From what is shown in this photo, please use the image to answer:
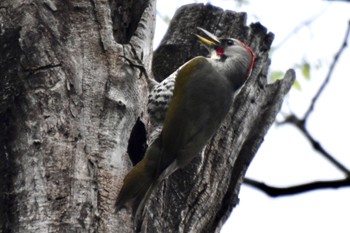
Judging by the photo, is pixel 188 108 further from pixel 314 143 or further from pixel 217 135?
pixel 314 143

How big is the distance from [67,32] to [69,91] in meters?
0.33

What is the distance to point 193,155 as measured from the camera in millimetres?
4125

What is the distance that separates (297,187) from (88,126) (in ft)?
3.01

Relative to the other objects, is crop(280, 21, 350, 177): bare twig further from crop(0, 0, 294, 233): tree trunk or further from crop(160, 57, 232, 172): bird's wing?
crop(0, 0, 294, 233): tree trunk

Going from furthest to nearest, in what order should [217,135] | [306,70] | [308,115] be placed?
[306,70] < [217,135] < [308,115]

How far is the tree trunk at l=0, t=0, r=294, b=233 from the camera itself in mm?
3588

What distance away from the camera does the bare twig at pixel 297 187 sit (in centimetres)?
343

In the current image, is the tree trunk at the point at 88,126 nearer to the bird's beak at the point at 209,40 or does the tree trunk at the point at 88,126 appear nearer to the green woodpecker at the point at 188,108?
the green woodpecker at the point at 188,108

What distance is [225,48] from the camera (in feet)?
15.8

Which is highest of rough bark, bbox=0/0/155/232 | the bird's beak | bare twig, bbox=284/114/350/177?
bare twig, bbox=284/114/350/177

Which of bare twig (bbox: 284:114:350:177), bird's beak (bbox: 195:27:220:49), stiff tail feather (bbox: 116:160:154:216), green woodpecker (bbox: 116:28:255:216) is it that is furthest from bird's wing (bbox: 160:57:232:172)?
bare twig (bbox: 284:114:350:177)

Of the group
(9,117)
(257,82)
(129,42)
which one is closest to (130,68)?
(129,42)

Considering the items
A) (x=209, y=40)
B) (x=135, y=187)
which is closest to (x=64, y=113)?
(x=135, y=187)

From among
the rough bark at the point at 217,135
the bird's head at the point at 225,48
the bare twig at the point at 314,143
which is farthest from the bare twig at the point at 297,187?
the bird's head at the point at 225,48
